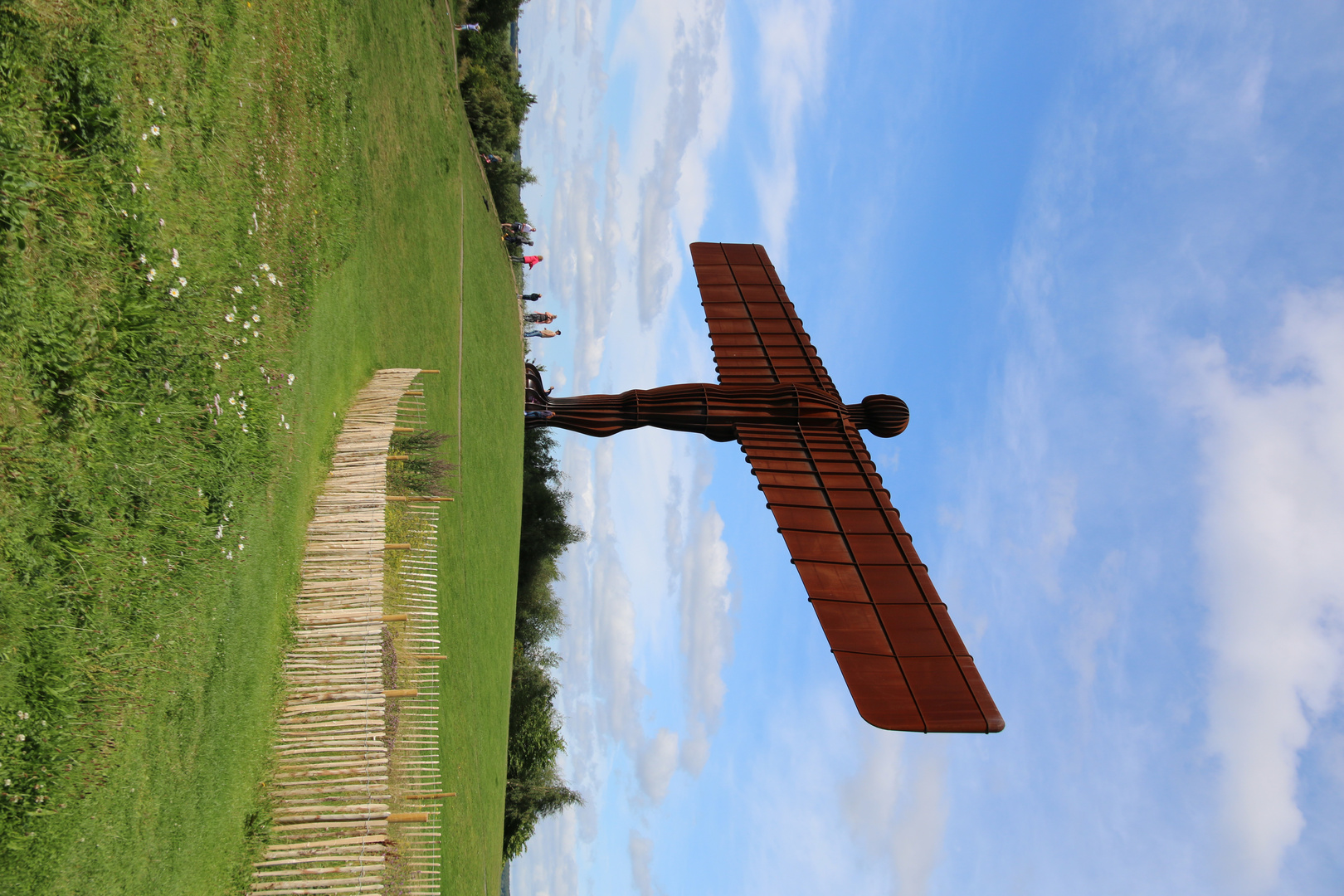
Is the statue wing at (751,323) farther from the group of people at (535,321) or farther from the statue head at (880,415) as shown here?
the group of people at (535,321)

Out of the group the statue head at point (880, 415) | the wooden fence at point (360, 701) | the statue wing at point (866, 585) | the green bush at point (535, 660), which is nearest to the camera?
the wooden fence at point (360, 701)

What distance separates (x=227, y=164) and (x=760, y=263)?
10.8 m

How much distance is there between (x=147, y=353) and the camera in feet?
28.1

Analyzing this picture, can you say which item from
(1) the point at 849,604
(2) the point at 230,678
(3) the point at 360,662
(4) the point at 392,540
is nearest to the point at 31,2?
(2) the point at 230,678

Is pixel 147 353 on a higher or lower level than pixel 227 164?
lower

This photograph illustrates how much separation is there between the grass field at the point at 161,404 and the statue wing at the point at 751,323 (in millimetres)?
7363

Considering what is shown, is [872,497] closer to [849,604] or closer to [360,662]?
[849,604]

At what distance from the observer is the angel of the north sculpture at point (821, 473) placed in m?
11.1

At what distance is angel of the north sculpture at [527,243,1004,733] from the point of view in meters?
11.1

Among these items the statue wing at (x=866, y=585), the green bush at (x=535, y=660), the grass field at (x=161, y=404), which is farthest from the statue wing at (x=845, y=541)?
the green bush at (x=535, y=660)

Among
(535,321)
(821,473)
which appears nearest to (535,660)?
(535,321)

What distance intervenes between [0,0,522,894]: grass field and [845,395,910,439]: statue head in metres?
10.1

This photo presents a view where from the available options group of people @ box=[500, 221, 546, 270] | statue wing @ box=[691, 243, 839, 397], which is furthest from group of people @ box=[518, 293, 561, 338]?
statue wing @ box=[691, 243, 839, 397]

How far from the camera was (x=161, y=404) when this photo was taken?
8781 mm
